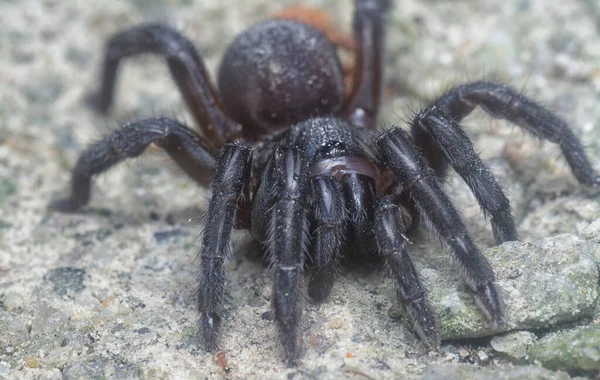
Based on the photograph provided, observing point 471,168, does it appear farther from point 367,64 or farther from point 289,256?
point 367,64

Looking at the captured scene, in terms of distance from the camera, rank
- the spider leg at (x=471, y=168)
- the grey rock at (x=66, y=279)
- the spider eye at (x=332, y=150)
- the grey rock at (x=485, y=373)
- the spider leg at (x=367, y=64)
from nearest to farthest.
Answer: the grey rock at (x=485, y=373), the spider leg at (x=471, y=168), the spider eye at (x=332, y=150), the grey rock at (x=66, y=279), the spider leg at (x=367, y=64)

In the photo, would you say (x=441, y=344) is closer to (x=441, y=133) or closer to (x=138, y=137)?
(x=441, y=133)

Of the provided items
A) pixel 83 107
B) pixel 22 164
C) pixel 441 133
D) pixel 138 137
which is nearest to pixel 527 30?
pixel 441 133

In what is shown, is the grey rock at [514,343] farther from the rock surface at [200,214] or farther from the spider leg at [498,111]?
the spider leg at [498,111]

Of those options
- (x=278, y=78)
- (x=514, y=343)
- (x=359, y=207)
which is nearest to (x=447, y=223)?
(x=359, y=207)

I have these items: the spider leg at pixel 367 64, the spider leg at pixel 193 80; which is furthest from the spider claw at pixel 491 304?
the spider leg at pixel 193 80

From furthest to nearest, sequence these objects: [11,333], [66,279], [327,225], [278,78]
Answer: [278,78] → [66,279] → [11,333] → [327,225]
